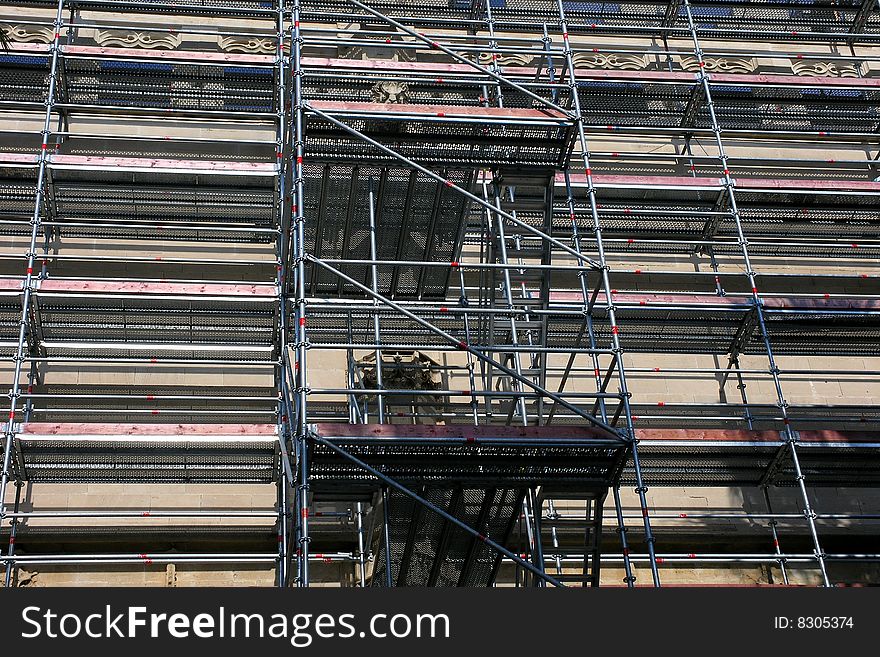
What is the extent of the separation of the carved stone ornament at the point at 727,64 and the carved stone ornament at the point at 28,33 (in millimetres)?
8908

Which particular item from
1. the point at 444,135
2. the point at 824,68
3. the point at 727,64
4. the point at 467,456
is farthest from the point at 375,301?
the point at 824,68

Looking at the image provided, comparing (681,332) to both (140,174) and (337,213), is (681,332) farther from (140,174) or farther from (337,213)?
(140,174)

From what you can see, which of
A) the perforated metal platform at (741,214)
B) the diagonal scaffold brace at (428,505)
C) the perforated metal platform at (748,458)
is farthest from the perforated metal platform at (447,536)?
the perforated metal platform at (741,214)

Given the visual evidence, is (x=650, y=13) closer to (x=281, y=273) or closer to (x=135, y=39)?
(x=135, y=39)

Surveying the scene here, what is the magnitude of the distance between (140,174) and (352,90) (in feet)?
9.07

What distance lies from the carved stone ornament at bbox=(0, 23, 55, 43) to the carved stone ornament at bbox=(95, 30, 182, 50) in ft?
2.12

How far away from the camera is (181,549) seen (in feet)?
49.1

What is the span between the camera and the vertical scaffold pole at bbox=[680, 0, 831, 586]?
1476 cm

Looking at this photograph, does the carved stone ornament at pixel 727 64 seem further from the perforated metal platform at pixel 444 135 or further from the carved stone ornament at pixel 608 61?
the perforated metal platform at pixel 444 135

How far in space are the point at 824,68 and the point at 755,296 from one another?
568 cm

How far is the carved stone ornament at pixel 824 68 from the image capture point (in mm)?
20375

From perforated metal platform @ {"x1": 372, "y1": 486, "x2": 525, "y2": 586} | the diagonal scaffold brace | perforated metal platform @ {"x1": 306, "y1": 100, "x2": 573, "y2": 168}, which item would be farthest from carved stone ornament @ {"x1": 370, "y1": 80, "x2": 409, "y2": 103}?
the diagonal scaffold brace

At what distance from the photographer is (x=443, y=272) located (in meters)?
16.0

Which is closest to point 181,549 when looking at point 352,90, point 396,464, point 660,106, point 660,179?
point 396,464
